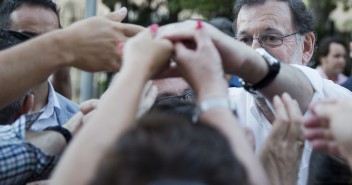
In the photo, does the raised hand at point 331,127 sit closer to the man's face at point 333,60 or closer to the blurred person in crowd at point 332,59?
the blurred person in crowd at point 332,59

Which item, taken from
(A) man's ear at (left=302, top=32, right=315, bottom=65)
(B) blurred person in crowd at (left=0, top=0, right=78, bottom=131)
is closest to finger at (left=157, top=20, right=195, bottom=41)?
(B) blurred person in crowd at (left=0, top=0, right=78, bottom=131)

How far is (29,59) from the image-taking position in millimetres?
1976

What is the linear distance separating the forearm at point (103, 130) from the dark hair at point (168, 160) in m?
0.10

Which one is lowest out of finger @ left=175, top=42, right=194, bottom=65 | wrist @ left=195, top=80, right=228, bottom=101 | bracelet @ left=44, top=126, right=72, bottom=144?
bracelet @ left=44, top=126, right=72, bottom=144

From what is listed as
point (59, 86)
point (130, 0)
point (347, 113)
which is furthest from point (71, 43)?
point (130, 0)

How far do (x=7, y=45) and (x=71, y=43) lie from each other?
2.84ft

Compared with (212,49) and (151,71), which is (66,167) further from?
(212,49)

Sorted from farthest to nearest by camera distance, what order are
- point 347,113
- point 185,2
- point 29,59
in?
1. point 185,2
2. point 29,59
3. point 347,113

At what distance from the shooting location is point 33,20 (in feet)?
12.6

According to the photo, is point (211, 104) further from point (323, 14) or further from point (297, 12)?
point (323, 14)

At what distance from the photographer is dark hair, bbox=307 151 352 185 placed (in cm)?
178

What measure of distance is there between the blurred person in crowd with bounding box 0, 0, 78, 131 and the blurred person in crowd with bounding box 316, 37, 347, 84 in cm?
435

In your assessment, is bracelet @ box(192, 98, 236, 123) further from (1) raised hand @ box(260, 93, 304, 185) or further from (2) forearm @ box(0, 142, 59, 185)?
(2) forearm @ box(0, 142, 59, 185)

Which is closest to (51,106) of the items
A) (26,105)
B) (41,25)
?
(41,25)
